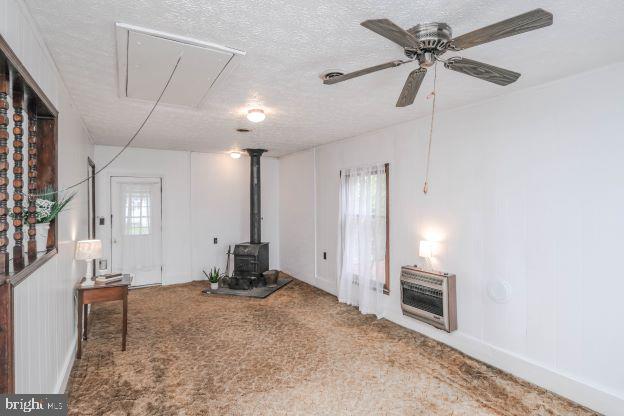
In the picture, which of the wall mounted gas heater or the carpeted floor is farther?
the wall mounted gas heater

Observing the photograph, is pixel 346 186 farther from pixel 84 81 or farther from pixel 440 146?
pixel 84 81

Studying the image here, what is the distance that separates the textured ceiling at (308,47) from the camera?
5.41ft

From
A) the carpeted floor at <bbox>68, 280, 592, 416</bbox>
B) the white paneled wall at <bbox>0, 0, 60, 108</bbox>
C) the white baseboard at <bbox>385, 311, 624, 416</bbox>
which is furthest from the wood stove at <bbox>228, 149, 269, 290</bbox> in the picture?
the white paneled wall at <bbox>0, 0, 60, 108</bbox>

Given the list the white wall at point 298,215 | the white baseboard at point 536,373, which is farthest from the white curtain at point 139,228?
the white baseboard at point 536,373

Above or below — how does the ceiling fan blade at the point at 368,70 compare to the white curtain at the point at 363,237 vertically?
above

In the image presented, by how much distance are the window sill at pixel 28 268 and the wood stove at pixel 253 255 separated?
3518 millimetres

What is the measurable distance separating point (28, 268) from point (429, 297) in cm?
327

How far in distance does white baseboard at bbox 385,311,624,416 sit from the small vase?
3.59 meters

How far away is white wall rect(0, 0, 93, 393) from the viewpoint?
1.57 meters

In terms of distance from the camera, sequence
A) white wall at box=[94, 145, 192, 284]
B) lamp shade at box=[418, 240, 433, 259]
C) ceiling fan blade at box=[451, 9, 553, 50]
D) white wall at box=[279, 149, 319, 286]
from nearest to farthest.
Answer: ceiling fan blade at box=[451, 9, 553, 50], lamp shade at box=[418, 240, 433, 259], white wall at box=[94, 145, 192, 284], white wall at box=[279, 149, 319, 286]

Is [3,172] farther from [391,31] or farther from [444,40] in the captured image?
[444,40]

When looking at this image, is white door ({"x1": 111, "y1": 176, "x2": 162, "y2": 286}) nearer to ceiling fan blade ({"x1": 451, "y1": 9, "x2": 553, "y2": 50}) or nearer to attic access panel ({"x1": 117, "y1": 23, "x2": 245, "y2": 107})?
attic access panel ({"x1": 117, "y1": 23, "x2": 245, "y2": 107})

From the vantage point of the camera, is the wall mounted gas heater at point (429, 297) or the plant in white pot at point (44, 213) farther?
the wall mounted gas heater at point (429, 297)

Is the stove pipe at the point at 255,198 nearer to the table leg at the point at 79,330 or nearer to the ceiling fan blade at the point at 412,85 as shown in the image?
the table leg at the point at 79,330
